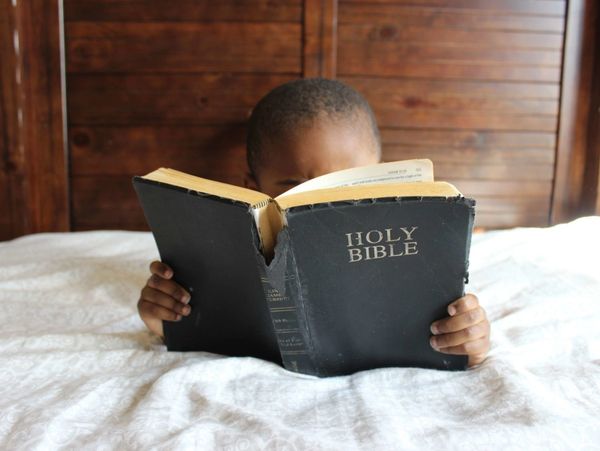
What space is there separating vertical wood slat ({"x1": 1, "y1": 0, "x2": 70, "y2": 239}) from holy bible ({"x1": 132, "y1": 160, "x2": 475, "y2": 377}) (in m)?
1.09

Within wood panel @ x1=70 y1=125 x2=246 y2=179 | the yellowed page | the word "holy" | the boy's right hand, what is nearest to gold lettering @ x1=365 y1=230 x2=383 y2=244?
the word "holy"

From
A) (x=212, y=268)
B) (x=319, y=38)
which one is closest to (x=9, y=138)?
(x=319, y=38)

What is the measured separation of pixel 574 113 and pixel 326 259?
1.37 meters

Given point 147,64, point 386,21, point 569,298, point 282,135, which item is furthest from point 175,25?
point 569,298

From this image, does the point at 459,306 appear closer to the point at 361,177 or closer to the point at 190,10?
the point at 361,177

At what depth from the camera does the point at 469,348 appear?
23.9 inches

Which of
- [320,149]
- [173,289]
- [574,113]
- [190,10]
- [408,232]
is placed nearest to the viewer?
[408,232]

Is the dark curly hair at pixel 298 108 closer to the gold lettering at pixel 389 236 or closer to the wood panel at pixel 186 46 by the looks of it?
the gold lettering at pixel 389 236

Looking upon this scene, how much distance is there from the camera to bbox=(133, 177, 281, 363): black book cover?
56 centimetres

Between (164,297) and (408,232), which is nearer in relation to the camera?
(408,232)

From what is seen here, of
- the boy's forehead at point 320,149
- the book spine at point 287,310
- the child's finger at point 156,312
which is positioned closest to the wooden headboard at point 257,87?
the boy's forehead at point 320,149

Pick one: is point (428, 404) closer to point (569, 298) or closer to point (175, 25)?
point (569, 298)

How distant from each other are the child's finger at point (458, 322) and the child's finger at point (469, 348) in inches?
0.9

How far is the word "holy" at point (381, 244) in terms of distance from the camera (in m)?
0.53
